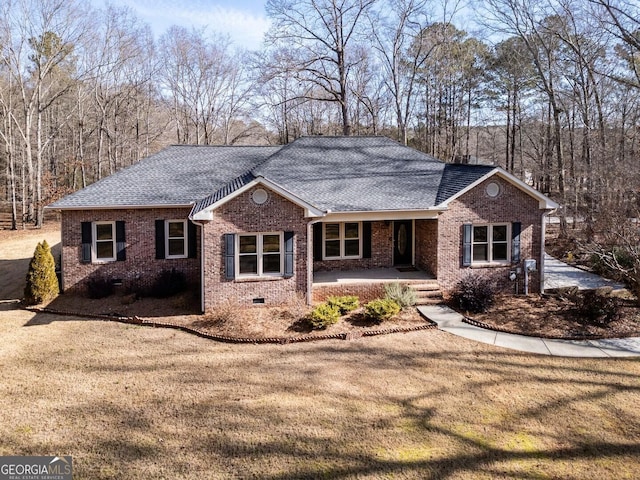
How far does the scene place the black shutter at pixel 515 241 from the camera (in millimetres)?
14242

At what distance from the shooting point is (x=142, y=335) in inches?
435

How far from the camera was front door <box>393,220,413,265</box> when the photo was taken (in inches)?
639

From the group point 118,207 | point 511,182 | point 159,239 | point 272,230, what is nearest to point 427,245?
point 511,182

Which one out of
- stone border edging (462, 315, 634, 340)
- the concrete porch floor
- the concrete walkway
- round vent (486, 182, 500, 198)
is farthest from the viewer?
round vent (486, 182, 500, 198)

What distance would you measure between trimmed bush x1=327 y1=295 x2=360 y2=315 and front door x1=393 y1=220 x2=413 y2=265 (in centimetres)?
408

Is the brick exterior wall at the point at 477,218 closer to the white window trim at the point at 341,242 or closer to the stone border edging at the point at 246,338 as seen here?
the stone border edging at the point at 246,338

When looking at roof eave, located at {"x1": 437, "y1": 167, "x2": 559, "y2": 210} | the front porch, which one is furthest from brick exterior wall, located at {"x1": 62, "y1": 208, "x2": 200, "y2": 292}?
roof eave, located at {"x1": 437, "y1": 167, "x2": 559, "y2": 210}

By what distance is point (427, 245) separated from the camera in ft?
49.4

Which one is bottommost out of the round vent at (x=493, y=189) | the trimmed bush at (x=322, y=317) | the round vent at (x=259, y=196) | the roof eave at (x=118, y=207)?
the trimmed bush at (x=322, y=317)

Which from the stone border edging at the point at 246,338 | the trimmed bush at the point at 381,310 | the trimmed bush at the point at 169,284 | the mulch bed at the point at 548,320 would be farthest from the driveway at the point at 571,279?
the trimmed bush at the point at 169,284

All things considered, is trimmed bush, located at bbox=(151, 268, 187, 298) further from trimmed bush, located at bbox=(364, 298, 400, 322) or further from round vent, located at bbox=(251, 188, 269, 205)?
trimmed bush, located at bbox=(364, 298, 400, 322)

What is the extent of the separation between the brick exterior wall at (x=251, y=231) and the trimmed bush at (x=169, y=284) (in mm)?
2348

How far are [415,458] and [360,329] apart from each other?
209 inches

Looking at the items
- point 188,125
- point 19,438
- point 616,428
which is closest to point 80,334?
point 19,438
